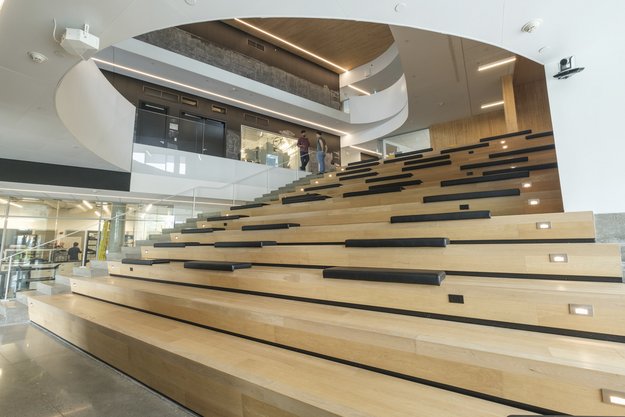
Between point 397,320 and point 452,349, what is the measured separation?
0.37m

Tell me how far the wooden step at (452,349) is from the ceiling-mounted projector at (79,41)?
2.01 metres

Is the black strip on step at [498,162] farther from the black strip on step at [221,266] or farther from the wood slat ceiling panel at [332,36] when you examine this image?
the wood slat ceiling panel at [332,36]

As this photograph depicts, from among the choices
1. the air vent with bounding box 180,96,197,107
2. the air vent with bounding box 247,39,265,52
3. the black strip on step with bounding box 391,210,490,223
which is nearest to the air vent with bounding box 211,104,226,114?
the air vent with bounding box 180,96,197,107

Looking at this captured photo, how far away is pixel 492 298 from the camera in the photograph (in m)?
1.50

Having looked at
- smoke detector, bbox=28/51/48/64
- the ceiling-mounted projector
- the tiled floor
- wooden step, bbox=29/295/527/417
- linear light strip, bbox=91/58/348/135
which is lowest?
the tiled floor

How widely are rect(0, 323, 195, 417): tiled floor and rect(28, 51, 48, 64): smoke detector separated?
7.73 ft

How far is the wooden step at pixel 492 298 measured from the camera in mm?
1315

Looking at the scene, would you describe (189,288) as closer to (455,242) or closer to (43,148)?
(455,242)

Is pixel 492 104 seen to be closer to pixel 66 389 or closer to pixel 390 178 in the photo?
pixel 390 178

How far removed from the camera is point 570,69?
7.68 feet

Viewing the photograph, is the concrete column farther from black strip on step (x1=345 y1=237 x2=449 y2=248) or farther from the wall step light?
the wall step light

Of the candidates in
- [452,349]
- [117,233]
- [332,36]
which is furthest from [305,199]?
[332,36]

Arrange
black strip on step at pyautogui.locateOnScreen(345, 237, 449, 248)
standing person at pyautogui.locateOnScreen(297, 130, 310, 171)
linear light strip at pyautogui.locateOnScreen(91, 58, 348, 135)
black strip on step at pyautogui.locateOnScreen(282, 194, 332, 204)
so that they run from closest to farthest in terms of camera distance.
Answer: black strip on step at pyautogui.locateOnScreen(345, 237, 449, 248) → black strip on step at pyautogui.locateOnScreen(282, 194, 332, 204) → linear light strip at pyautogui.locateOnScreen(91, 58, 348, 135) → standing person at pyautogui.locateOnScreen(297, 130, 310, 171)

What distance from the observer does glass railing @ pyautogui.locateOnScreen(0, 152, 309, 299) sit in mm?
5840
